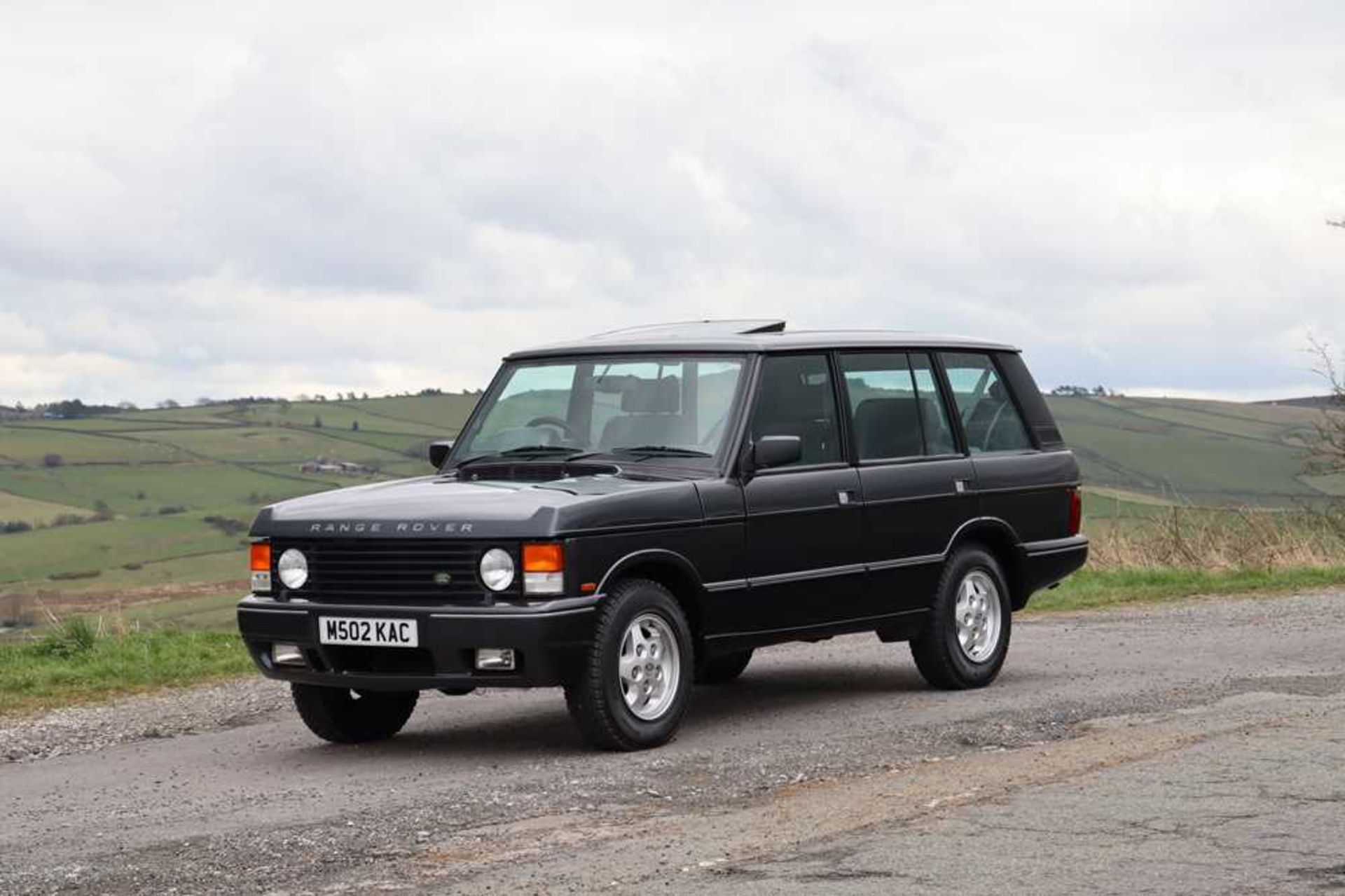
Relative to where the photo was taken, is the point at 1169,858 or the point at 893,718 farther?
the point at 893,718

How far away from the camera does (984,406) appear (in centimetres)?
1252

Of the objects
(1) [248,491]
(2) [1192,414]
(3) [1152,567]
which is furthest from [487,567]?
(2) [1192,414]

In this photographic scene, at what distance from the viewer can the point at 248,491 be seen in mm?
65438

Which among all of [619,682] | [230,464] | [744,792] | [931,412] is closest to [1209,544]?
[931,412]

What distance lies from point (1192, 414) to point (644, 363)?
2693 inches

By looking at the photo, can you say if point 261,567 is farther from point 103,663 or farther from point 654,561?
point 103,663

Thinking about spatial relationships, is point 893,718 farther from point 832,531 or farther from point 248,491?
point 248,491

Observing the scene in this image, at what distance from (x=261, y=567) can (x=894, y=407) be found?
3822mm

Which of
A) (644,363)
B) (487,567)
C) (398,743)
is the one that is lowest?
(398,743)

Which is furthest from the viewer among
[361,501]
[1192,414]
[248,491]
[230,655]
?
[1192,414]

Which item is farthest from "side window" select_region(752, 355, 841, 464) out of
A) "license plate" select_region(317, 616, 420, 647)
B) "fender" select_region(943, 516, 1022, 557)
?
"license plate" select_region(317, 616, 420, 647)

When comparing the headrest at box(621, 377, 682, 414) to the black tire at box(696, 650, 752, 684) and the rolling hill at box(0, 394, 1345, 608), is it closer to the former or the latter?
the black tire at box(696, 650, 752, 684)

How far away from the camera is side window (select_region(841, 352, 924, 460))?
11438 millimetres

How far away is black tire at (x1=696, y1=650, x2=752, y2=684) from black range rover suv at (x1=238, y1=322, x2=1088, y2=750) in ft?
0.05
